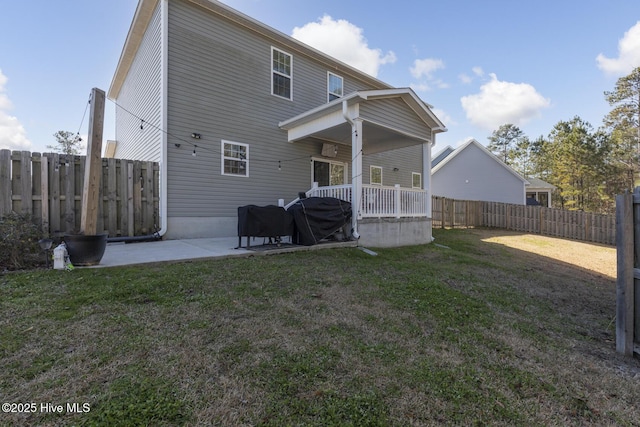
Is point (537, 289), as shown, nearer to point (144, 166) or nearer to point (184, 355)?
point (184, 355)

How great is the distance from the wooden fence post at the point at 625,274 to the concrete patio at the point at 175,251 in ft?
15.8

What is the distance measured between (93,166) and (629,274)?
6577 millimetres

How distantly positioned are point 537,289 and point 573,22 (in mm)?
12200

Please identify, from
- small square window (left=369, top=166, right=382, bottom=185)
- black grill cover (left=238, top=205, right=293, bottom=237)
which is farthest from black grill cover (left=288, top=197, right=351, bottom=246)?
small square window (left=369, top=166, right=382, bottom=185)

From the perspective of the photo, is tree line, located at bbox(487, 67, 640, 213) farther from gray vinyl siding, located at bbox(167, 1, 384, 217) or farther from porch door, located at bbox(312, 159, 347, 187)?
gray vinyl siding, located at bbox(167, 1, 384, 217)

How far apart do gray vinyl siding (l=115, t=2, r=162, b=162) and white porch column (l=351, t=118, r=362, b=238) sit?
4.87 meters

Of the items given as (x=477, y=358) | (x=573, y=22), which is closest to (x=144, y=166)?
(x=477, y=358)

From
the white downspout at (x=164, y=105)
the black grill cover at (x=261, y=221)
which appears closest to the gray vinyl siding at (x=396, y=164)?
the black grill cover at (x=261, y=221)

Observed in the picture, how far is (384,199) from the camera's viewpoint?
26.3 ft

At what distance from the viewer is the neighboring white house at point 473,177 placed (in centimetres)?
1850

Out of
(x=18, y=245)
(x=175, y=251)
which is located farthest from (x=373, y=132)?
(x=18, y=245)

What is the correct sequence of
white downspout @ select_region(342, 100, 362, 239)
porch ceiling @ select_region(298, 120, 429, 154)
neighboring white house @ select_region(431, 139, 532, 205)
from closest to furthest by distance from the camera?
1. white downspout @ select_region(342, 100, 362, 239)
2. porch ceiling @ select_region(298, 120, 429, 154)
3. neighboring white house @ select_region(431, 139, 532, 205)

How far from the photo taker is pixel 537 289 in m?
4.82

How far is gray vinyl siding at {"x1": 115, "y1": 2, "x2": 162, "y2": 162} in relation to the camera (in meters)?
7.60
